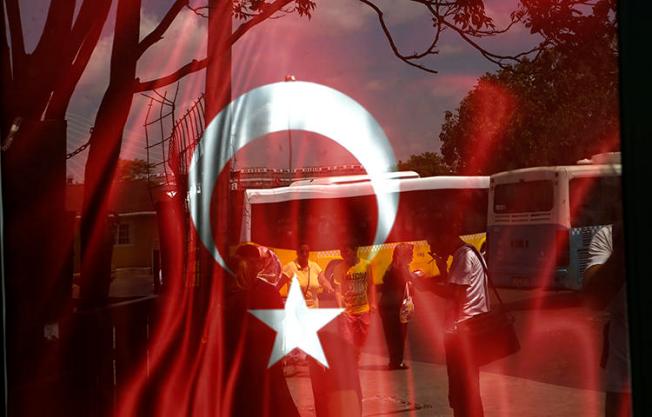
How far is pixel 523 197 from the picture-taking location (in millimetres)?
2070

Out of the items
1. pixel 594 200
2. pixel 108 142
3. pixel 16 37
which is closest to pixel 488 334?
pixel 594 200

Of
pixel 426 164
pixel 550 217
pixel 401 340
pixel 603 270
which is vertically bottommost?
pixel 401 340

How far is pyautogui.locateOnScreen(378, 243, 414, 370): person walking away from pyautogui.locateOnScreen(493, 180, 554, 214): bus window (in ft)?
1.07

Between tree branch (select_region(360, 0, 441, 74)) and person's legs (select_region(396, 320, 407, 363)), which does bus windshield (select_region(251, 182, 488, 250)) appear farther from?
tree branch (select_region(360, 0, 441, 74))

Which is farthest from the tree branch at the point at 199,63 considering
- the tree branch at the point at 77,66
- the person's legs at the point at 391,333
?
the person's legs at the point at 391,333

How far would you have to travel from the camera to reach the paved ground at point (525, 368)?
213 cm

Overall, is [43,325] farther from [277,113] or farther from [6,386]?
[277,113]

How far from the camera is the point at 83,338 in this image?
266 centimetres

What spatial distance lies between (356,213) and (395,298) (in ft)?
0.95

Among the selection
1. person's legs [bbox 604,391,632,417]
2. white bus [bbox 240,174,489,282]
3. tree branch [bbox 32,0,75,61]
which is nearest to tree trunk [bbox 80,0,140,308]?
tree branch [bbox 32,0,75,61]

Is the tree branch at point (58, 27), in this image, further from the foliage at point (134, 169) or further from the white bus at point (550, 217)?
the white bus at point (550, 217)

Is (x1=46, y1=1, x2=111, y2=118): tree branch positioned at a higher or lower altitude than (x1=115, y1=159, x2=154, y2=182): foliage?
higher

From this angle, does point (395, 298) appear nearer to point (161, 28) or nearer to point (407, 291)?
point (407, 291)

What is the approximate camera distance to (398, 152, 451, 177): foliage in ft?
7.19
